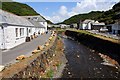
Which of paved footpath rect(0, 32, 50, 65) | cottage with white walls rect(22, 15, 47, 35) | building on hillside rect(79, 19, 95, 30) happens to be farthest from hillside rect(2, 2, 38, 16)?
paved footpath rect(0, 32, 50, 65)

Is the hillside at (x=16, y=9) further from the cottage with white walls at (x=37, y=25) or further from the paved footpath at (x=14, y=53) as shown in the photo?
the paved footpath at (x=14, y=53)

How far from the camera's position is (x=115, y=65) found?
27.1 metres

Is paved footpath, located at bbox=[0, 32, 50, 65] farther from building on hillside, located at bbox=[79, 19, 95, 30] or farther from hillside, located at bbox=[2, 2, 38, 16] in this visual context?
hillside, located at bbox=[2, 2, 38, 16]

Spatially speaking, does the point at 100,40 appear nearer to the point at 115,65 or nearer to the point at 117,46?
the point at 117,46

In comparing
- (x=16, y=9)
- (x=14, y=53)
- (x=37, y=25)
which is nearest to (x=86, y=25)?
(x=16, y=9)

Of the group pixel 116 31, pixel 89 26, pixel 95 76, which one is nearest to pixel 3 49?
pixel 95 76

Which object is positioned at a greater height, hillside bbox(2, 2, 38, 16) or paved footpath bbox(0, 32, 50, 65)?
hillside bbox(2, 2, 38, 16)

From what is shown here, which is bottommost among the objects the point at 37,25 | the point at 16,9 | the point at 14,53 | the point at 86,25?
the point at 14,53

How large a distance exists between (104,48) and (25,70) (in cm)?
2801

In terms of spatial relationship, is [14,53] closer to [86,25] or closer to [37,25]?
[37,25]

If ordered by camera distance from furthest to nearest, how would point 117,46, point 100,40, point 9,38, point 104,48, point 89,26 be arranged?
point 89,26, point 100,40, point 104,48, point 117,46, point 9,38

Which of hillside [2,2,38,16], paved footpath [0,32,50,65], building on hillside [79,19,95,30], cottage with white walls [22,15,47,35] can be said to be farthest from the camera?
hillside [2,2,38,16]

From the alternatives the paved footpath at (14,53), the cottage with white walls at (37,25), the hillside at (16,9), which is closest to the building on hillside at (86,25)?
the cottage with white walls at (37,25)

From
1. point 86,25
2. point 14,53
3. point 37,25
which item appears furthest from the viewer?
point 86,25
